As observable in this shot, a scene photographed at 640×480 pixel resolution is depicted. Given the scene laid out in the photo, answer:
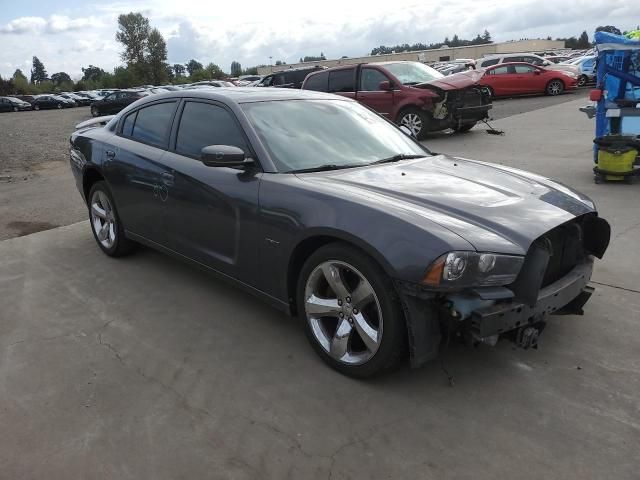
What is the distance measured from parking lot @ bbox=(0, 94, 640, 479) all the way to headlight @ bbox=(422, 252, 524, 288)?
0.65 meters

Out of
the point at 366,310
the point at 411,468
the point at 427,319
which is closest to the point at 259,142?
the point at 366,310

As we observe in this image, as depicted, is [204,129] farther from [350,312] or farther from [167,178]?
[350,312]

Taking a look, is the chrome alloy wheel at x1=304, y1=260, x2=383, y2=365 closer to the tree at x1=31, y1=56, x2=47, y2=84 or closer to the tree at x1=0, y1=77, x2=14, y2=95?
the tree at x1=0, y1=77, x2=14, y2=95

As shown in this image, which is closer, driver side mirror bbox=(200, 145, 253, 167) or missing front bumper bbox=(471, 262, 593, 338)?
missing front bumper bbox=(471, 262, 593, 338)

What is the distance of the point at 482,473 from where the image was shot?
230cm

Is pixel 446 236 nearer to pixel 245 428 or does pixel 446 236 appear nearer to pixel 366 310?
pixel 366 310

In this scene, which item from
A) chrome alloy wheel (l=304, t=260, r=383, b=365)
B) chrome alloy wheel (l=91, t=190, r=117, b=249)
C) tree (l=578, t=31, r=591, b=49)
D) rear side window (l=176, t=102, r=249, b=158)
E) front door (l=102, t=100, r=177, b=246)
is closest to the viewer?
chrome alloy wheel (l=304, t=260, r=383, b=365)

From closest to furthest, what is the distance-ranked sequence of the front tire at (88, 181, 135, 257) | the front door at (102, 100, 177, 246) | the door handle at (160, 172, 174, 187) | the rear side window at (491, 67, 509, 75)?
the door handle at (160, 172, 174, 187) → the front door at (102, 100, 177, 246) → the front tire at (88, 181, 135, 257) → the rear side window at (491, 67, 509, 75)

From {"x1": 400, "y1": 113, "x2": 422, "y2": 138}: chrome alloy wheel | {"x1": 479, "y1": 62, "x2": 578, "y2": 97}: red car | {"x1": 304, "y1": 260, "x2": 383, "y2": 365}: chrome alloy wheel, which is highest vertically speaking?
{"x1": 479, "y1": 62, "x2": 578, "y2": 97}: red car

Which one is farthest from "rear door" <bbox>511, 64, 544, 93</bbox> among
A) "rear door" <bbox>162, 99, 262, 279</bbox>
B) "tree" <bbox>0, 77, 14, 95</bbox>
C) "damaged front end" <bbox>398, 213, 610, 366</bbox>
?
"tree" <bbox>0, 77, 14, 95</bbox>

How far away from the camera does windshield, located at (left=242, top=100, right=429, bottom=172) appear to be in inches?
140

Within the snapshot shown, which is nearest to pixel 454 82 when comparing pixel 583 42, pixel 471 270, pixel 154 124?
pixel 154 124

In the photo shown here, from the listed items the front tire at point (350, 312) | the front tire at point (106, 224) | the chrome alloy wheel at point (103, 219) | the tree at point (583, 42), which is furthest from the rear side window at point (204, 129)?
the tree at point (583, 42)

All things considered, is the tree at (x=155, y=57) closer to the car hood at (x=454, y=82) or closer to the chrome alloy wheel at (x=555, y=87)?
the chrome alloy wheel at (x=555, y=87)
